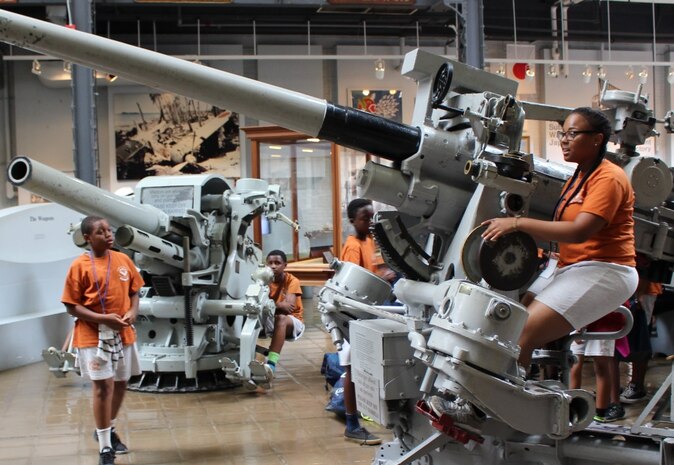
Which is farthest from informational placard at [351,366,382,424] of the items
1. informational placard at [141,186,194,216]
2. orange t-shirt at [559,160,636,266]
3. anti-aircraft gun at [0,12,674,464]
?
informational placard at [141,186,194,216]

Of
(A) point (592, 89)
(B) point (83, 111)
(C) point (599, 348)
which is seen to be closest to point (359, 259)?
(C) point (599, 348)

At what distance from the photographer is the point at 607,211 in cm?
374

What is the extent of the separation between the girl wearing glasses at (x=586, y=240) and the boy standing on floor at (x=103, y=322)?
313 centimetres

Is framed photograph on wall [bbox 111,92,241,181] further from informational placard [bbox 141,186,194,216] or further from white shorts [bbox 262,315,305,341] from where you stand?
white shorts [bbox 262,315,305,341]

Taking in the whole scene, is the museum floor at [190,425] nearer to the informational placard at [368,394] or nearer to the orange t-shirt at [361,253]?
the orange t-shirt at [361,253]

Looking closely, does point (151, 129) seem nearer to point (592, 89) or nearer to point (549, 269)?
point (592, 89)

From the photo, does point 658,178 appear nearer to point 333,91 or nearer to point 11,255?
point 11,255

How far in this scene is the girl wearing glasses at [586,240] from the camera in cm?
374

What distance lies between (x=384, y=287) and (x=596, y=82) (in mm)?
15263

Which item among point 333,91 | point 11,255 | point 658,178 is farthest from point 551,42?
point 658,178

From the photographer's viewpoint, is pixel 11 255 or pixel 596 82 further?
pixel 596 82

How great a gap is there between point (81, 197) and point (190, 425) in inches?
85.7

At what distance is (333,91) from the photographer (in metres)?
17.8

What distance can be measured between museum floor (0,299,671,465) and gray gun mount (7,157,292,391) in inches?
14.3
